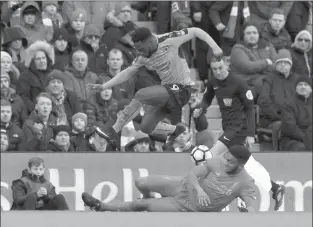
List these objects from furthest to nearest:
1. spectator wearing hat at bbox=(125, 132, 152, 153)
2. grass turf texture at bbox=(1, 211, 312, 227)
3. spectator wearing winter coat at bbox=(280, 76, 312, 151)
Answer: spectator wearing winter coat at bbox=(280, 76, 312, 151), spectator wearing hat at bbox=(125, 132, 152, 153), grass turf texture at bbox=(1, 211, 312, 227)

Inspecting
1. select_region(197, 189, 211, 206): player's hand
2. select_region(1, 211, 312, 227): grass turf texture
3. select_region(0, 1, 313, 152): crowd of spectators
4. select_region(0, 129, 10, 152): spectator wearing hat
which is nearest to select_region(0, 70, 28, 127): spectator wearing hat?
select_region(0, 1, 313, 152): crowd of spectators

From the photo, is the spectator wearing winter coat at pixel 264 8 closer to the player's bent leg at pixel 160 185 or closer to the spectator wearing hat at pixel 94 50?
the spectator wearing hat at pixel 94 50

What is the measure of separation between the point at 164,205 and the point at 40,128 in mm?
3317

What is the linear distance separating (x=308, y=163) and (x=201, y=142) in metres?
1.42

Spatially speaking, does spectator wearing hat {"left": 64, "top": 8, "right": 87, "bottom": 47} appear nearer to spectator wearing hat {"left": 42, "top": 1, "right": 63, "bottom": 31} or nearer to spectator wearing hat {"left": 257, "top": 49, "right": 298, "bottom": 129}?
spectator wearing hat {"left": 42, "top": 1, "right": 63, "bottom": 31}

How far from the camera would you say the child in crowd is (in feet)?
57.4

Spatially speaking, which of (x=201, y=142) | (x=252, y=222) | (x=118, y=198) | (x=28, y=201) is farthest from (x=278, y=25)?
(x=252, y=222)

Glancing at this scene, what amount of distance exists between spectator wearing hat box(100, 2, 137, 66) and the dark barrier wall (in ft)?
7.90

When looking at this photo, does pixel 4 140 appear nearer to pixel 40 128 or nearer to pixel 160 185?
pixel 40 128

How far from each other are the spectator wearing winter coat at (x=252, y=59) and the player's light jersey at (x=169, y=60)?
395 centimetres

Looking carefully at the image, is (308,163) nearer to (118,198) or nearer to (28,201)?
(118,198)

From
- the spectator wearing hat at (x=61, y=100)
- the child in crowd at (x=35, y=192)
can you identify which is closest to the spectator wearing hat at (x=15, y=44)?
the spectator wearing hat at (x=61, y=100)

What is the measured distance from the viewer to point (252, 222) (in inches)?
536

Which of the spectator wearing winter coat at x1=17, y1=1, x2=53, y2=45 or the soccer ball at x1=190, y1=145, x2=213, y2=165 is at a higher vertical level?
the spectator wearing winter coat at x1=17, y1=1, x2=53, y2=45
